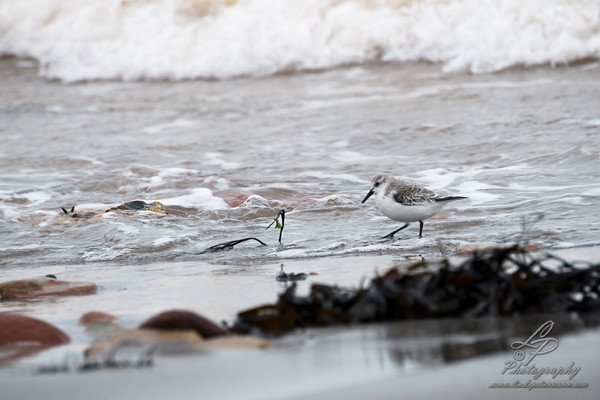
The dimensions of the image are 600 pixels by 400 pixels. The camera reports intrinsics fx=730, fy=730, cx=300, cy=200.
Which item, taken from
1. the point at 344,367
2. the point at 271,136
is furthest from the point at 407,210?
the point at 271,136

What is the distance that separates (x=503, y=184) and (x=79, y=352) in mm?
4996

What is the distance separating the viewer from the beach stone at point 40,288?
12.9 ft

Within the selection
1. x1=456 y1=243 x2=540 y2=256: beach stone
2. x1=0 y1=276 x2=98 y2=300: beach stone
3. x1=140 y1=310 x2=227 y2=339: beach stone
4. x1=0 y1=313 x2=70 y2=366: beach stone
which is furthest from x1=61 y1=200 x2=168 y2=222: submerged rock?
x1=140 y1=310 x2=227 y2=339: beach stone

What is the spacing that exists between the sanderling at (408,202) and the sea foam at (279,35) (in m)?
7.62

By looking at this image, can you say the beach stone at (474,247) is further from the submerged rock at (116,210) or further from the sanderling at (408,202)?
the submerged rock at (116,210)

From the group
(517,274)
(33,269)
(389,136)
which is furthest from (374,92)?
(517,274)

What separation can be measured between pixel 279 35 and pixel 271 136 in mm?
5853

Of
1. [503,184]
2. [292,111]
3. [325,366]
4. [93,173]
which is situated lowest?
[325,366]

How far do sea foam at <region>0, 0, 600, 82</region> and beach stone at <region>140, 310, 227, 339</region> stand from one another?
35.0ft

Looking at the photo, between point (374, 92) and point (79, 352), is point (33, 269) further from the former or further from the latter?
point (374, 92)

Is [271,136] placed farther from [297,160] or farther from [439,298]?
[439,298]

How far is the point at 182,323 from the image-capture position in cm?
271

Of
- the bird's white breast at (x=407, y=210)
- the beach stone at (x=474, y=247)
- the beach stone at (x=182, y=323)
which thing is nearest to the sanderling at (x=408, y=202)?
the bird's white breast at (x=407, y=210)

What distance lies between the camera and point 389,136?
30.2ft
